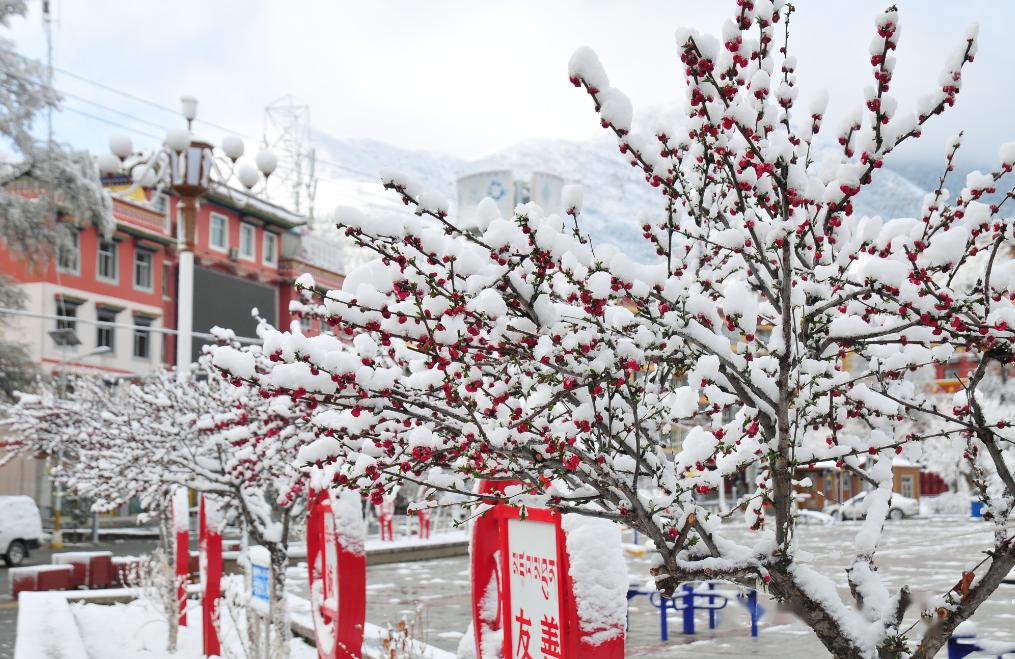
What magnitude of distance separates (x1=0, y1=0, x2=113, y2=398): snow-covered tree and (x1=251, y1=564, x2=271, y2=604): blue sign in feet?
64.2

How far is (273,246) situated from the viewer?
53.3 m

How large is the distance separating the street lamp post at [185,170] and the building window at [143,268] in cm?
2981

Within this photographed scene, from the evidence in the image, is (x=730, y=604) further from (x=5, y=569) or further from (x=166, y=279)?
(x=166, y=279)

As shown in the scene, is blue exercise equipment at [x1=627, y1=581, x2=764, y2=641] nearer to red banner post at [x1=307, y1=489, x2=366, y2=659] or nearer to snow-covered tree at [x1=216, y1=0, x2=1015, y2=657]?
red banner post at [x1=307, y1=489, x2=366, y2=659]

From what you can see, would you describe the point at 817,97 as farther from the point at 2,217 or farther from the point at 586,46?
the point at 2,217

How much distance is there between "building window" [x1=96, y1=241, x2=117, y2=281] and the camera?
40.5 meters

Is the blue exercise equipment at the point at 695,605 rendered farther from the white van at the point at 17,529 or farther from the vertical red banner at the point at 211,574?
the white van at the point at 17,529

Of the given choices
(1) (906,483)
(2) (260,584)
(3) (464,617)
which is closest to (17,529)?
(3) (464,617)

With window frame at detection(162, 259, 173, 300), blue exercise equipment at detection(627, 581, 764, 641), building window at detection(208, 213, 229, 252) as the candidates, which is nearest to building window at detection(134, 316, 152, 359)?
window frame at detection(162, 259, 173, 300)

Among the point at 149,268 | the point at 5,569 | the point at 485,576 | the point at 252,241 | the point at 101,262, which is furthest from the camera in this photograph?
the point at 252,241

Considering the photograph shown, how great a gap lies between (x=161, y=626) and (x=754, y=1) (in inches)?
512

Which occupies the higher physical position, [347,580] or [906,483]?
[347,580]

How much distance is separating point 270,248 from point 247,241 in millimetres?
2349

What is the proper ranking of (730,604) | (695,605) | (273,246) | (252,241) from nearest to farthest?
(695,605)
(730,604)
(252,241)
(273,246)
